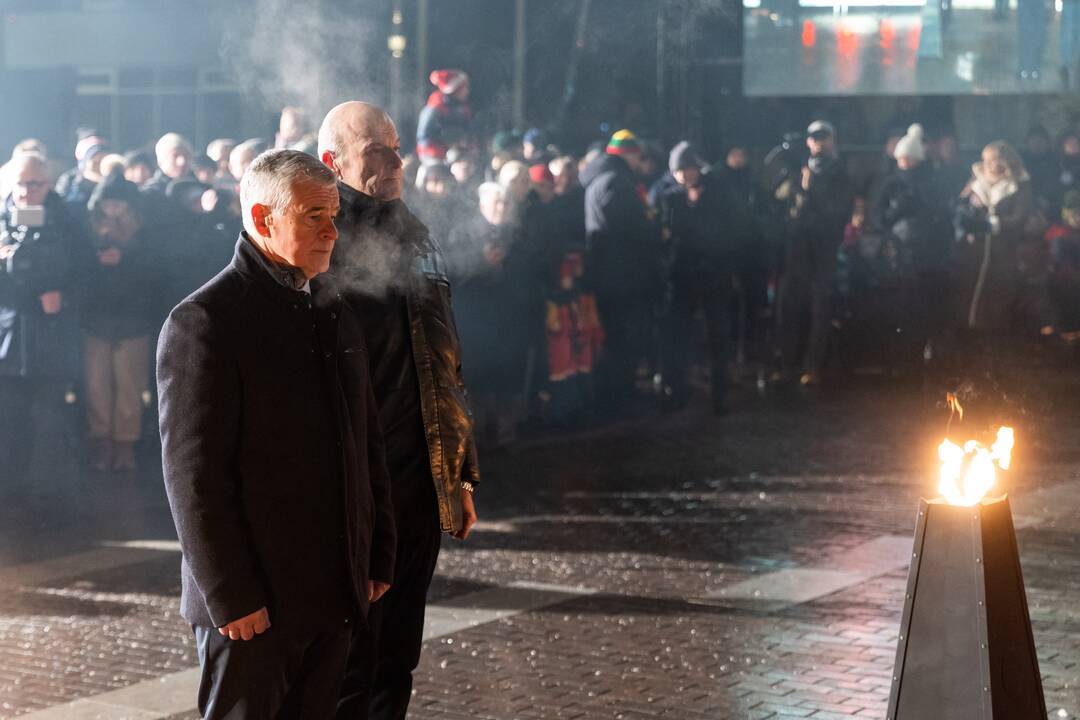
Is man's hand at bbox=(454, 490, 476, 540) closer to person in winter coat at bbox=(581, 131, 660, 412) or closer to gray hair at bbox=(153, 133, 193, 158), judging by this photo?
gray hair at bbox=(153, 133, 193, 158)

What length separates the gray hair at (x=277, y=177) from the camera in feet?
11.8

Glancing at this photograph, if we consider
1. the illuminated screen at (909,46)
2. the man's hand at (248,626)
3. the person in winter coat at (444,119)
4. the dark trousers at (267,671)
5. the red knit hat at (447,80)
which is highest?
the illuminated screen at (909,46)

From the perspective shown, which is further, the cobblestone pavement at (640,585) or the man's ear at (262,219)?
the cobblestone pavement at (640,585)

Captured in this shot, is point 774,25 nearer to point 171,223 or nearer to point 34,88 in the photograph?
point 171,223

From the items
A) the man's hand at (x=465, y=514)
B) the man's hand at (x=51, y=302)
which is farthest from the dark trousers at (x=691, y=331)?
the man's hand at (x=465, y=514)

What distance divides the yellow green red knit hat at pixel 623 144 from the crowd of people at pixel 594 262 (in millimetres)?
75

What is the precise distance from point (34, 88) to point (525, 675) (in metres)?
20.5

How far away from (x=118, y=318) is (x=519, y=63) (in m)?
4.84

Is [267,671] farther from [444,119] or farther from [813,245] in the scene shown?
[813,245]

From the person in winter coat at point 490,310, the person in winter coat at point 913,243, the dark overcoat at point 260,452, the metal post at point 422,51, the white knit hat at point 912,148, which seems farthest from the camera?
the white knit hat at point 912,148

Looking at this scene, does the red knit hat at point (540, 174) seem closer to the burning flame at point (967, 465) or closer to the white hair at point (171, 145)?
the white hair at point (171, 145)

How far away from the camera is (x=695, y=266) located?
44.9 ft

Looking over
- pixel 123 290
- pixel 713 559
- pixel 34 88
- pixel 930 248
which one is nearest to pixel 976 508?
pixel 713 559

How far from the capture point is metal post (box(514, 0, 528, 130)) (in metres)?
13.4
